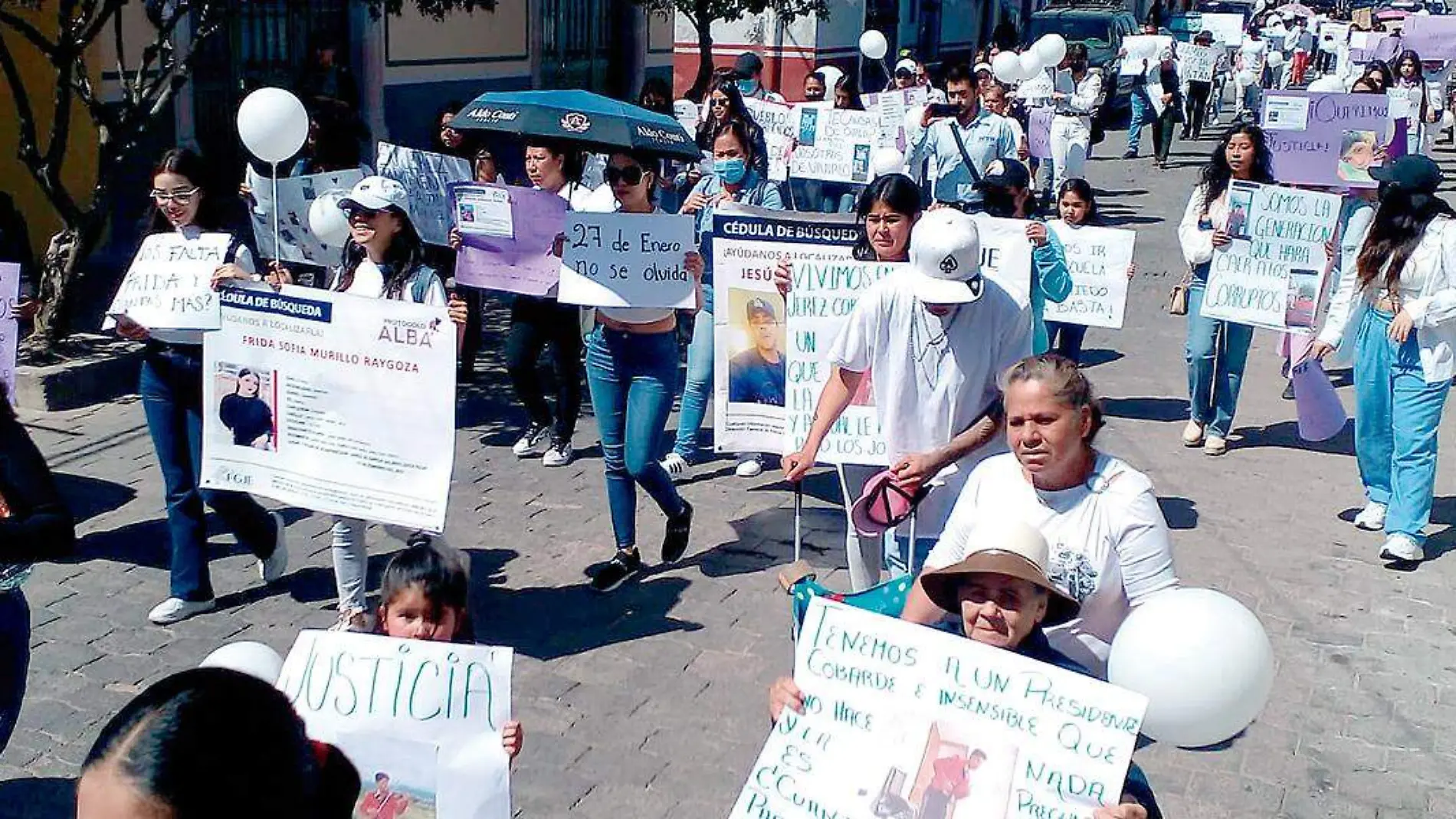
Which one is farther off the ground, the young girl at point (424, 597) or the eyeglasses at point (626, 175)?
the eyeglasses at point (626, 175)

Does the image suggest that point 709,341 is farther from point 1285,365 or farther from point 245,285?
point 1285,365

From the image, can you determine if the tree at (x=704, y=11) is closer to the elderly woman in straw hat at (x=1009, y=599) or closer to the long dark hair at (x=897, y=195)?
the long dark hair at (x=897, y=195)

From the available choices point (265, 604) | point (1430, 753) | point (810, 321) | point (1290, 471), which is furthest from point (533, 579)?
point (1290, 471)

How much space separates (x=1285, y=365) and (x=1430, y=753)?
5.74 meters

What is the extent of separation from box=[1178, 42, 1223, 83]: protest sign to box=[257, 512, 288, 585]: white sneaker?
74.3 ft

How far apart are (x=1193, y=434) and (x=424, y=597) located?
635 cm

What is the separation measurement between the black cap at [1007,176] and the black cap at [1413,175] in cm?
167

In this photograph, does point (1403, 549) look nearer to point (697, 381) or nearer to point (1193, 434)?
point (1193, 434)

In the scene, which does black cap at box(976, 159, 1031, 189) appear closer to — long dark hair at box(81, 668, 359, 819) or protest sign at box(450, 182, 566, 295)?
protest sign at box(450, 182, 566, 295)

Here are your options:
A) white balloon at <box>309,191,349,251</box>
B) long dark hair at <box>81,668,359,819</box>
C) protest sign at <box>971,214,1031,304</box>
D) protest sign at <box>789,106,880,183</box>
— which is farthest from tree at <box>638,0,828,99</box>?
long dark hair at <box>81,668,359,819</box>

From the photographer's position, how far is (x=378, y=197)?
525cm

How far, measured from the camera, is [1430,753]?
5164mm

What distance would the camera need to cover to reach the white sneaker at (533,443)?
8.41m

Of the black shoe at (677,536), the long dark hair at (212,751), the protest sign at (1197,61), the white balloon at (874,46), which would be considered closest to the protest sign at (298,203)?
the black shoe at (677,536)
